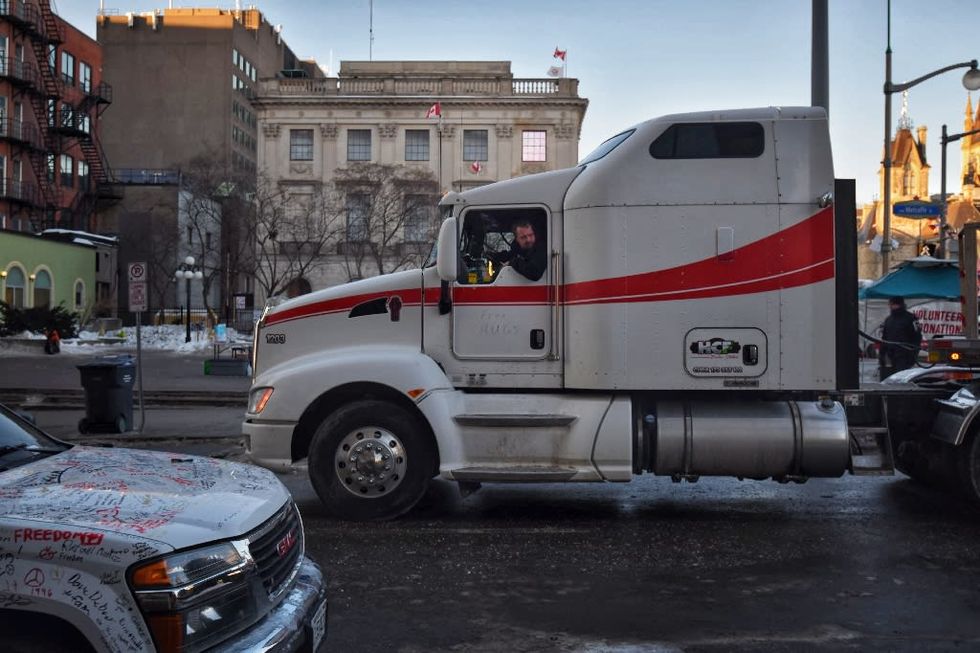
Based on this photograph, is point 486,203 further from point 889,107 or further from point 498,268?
point 889,107

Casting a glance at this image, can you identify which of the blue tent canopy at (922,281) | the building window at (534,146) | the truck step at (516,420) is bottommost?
the truck step at (516,420)

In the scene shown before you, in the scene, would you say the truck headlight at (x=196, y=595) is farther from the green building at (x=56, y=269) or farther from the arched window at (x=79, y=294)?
the arched window at (x=79, y=294)

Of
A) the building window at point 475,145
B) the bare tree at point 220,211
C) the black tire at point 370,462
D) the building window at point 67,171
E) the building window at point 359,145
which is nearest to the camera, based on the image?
the black tire at point 370,462

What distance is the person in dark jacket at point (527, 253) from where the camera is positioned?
7.95 meters

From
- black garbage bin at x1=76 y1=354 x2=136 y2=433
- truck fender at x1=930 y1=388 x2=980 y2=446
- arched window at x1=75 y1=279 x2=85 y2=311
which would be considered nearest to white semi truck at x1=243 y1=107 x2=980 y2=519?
truck fender at x1=930 y1=388 x2=980 y2=446

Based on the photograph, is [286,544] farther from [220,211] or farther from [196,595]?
[220,211]

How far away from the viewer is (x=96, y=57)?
6075 centimetres

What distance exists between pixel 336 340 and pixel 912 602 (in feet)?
16.5

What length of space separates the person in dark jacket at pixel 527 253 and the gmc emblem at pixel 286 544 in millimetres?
4462

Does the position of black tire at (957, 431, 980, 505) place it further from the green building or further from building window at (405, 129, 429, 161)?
building window at (405, 129, 429, 161)

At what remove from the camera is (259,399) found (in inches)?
317

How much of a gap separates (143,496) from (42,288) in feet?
154

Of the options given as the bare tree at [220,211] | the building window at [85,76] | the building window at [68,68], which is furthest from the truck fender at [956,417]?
the building window at [85,76]

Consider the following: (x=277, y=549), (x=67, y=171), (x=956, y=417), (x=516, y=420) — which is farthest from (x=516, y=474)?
(x=67, y=171)
